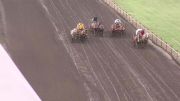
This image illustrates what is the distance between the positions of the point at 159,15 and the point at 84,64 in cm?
1957

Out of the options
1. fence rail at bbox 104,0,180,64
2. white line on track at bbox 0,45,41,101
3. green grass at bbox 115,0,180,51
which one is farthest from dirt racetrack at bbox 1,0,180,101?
white line on track at bbox 0,45,41,101

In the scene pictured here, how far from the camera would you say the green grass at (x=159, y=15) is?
3486cm

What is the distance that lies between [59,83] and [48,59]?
13.1ft

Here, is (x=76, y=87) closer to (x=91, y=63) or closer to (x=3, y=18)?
(x=91, y=63)

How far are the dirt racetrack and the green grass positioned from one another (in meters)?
3.23

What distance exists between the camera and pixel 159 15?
41750 millimetres

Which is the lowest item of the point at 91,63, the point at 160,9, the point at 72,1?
the point at 160,9

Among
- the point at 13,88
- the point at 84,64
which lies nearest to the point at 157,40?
the point at 84,64

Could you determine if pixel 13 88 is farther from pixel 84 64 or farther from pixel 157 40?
pixel 157 40

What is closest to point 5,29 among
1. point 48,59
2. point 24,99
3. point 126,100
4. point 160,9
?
point 48,59

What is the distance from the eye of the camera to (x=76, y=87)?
67.5ft

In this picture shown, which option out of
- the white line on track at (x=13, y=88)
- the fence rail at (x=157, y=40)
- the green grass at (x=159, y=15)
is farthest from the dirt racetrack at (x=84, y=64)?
the white line on track at (x=13, y=88)

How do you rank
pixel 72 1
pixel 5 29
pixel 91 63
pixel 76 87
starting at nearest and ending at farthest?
pixel 76 87, pixel 91 63, pixel 5 29, pixel 72 1

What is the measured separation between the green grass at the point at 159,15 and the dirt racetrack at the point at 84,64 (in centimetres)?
323
